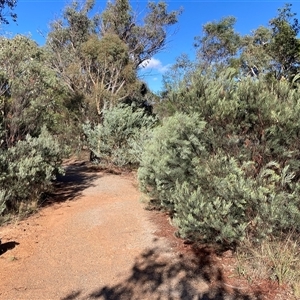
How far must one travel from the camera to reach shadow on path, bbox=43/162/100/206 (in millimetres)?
7012

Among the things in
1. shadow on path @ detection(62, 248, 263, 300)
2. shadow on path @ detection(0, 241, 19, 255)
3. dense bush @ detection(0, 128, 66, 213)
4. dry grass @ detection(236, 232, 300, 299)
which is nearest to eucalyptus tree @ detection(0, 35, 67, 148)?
dense bush @ detection(0, 128, 66, 213)

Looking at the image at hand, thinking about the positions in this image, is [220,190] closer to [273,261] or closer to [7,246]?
[273,261]

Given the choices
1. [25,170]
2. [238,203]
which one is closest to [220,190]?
[238,203]

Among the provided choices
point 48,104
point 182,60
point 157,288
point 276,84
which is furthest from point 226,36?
point 157,288

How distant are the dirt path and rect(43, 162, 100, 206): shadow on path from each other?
40.1 inches

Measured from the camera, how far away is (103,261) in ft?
12.2

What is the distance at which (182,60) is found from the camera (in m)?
25.2

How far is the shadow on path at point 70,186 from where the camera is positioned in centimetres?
701

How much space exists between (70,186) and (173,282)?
5.50m

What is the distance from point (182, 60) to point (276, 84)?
22.4m

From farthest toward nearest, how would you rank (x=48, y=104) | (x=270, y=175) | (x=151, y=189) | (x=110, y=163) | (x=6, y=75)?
(x=110, y=163)
(x=48, y=104)
(x=6, y=75)
(x=151, y=189)
(x=270, y=175)

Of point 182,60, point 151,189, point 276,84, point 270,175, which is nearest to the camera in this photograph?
point 270,175

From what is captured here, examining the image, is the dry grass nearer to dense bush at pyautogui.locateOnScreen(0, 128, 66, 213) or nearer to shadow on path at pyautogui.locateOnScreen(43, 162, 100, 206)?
dense bush at pyautogui.locateOnScreen(0, 128, 66, 213)

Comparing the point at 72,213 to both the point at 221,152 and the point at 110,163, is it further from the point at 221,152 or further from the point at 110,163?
the point at 110,163
